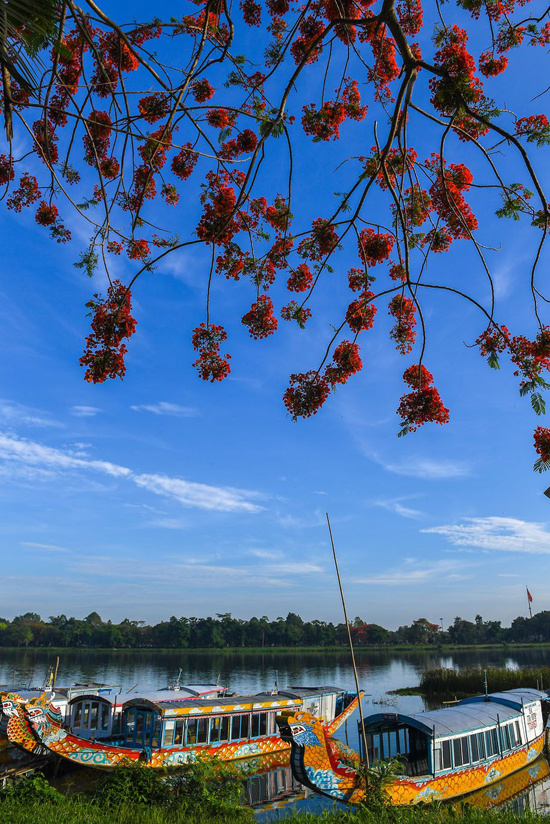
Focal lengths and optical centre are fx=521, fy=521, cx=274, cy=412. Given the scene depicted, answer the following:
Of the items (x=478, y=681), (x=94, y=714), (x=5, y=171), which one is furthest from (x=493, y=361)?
(x=478, y=681)

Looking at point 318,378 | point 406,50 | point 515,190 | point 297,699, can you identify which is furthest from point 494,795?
point 406,50

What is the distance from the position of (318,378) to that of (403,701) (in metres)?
33.5

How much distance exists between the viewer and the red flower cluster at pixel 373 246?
20.2 feet

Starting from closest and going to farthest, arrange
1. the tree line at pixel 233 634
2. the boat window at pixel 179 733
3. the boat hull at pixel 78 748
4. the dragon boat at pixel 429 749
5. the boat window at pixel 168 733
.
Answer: the dragon boat at pixel 429 749 → the boat hull at pixel 78 748 → the boat window at pixel 168 733 → the boat window at pixel 179 733 → the tree line at pixel 233 634

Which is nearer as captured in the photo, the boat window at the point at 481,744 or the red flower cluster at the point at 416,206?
the red flower cluster at the point at 416,206

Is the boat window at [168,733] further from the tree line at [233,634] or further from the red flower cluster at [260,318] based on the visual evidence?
the tree line at [233,634]

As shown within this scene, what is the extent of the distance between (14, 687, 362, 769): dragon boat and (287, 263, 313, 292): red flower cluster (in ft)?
35.9

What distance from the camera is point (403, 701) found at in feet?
107

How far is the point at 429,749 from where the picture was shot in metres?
12.2

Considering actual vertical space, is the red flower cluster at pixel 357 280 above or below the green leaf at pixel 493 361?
above

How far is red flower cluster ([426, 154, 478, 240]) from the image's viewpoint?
5.64 m

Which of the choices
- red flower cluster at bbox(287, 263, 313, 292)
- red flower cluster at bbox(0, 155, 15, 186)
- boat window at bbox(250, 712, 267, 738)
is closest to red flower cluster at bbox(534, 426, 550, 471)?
red flower cluster at bbox(287, 263, 313, 292)

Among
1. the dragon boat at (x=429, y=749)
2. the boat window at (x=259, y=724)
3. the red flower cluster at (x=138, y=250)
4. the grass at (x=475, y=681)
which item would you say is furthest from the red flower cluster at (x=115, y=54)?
the grass at (x=475, y=681)

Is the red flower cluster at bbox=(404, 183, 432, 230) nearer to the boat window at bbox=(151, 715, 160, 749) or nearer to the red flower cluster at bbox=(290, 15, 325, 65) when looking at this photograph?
the red flower cluster at bbox=(290, 15, 325, 65)
